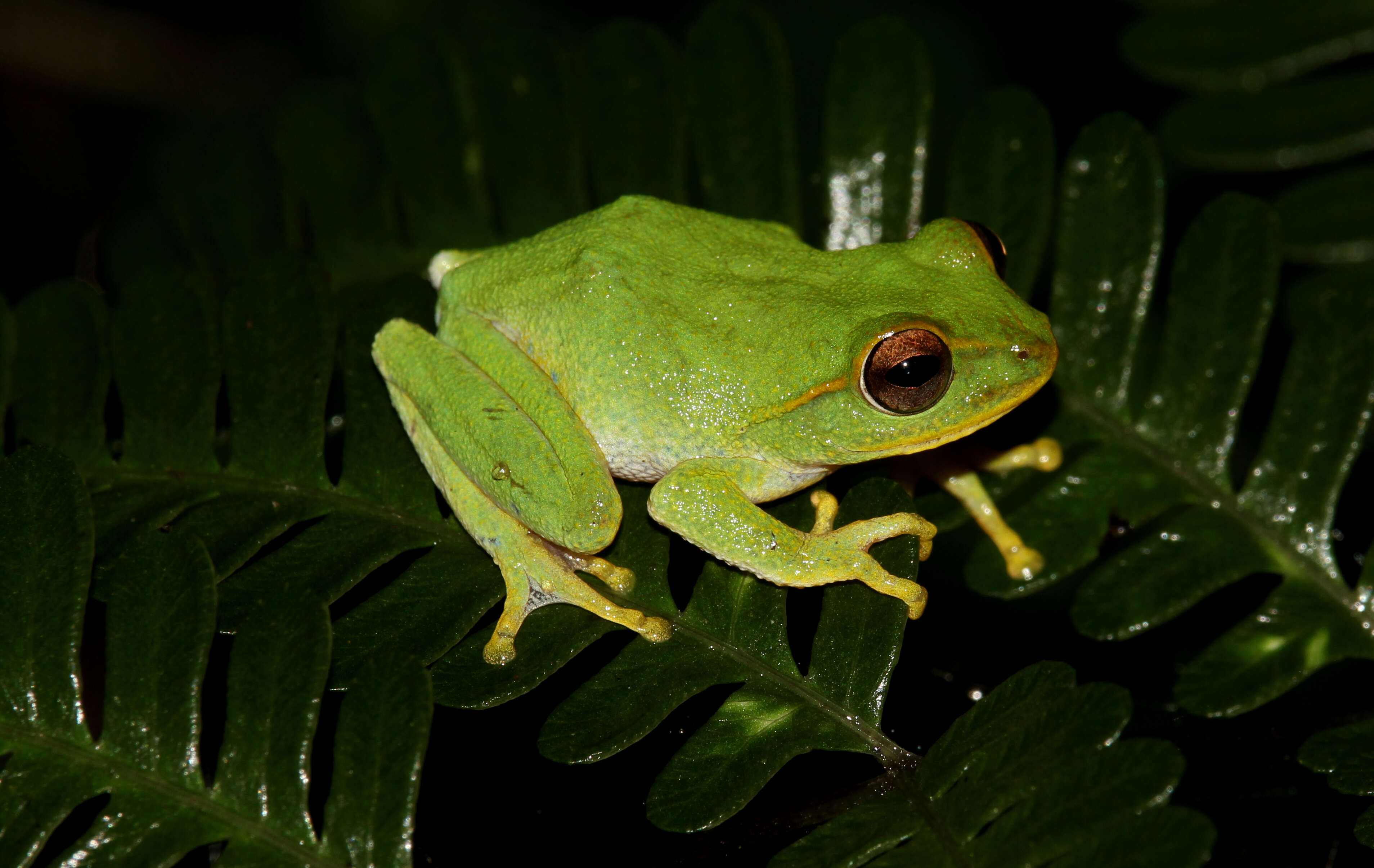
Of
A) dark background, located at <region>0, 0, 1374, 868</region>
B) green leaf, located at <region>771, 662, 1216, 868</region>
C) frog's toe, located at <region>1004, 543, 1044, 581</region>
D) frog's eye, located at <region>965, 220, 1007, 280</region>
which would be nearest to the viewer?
green leaf, located at <region>771, 662, 1216, 868</region>

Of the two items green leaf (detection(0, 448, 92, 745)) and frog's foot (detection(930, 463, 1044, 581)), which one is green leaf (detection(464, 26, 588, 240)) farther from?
green leaf (detection(0, 448, 92, 745))

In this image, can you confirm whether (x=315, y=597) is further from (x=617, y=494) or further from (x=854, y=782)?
(x=854, y=782)

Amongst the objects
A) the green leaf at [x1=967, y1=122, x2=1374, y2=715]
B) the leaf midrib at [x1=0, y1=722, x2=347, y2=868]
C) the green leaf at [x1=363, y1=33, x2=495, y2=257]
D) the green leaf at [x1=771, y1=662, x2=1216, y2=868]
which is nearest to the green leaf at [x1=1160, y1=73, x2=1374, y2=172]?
the green leaf at [x1=967, y1=122, x2=1374, y2=715]

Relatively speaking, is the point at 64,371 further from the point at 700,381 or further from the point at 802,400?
the point at 802,400

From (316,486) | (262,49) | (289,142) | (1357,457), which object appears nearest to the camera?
(316,486)

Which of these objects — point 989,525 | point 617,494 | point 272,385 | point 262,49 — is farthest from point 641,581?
point 262,49

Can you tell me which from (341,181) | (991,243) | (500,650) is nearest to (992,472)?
(991,243)

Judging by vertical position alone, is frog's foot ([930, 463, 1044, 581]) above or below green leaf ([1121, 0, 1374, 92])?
below
